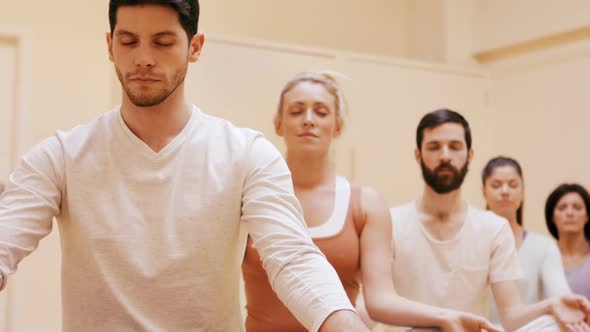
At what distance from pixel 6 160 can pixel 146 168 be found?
7.75 feet

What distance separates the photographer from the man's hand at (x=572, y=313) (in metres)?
1.61

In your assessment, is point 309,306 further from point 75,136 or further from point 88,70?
point 88,70

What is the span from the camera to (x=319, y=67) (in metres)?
3.66

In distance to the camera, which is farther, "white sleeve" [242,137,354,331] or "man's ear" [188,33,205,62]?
"man's ear" [188,33,205,62]

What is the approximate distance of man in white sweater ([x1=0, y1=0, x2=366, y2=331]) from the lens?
1.05 m

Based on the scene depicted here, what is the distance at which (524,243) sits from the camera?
267 cm

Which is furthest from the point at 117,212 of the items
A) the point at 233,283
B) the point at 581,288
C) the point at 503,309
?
the point at 581,288

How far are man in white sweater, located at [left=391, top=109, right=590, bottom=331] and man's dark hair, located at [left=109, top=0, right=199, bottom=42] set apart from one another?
1150 millimetres

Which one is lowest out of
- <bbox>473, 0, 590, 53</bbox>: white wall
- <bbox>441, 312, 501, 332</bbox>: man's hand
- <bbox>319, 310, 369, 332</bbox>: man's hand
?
<bbox>441, 312, 501, 332</bbox>: man's hand

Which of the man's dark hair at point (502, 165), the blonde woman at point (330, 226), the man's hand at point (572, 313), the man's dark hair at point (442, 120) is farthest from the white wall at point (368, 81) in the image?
the man's hand at point (572, 313)

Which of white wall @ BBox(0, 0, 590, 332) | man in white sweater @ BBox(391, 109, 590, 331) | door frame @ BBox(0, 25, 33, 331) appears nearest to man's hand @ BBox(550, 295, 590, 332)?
man in white sweater @ BBox(391, 109, 590, 331)

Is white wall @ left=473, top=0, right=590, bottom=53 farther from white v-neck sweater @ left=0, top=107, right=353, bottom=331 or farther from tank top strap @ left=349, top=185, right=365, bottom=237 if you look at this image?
white v-neck sweater @ left=0, top=107, right=353, bottom=331

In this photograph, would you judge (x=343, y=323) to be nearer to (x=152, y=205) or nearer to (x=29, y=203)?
(x=152, y=205)

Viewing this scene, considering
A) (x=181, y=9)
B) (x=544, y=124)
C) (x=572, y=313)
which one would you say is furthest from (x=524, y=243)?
(x=181, y=9)
